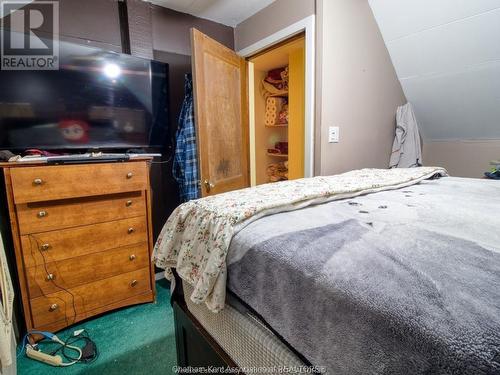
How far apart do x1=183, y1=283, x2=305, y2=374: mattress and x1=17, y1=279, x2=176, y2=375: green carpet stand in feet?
2.40

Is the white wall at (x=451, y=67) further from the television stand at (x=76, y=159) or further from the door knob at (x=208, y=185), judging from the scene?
the television stand at (x=76, y=159)

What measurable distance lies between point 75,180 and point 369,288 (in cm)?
160

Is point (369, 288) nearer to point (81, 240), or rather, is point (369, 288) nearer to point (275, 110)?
point (81, 240)

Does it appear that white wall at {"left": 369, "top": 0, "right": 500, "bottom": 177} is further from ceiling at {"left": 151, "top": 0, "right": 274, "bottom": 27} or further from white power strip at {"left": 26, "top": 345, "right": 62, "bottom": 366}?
white power strip at {"left": 26, "top": 345, "right": 62, "bottom": 366}

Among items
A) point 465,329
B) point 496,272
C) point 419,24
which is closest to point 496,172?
point 419,24

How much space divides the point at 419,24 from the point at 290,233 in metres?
2.29

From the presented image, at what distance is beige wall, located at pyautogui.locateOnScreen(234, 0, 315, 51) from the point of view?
6.43 ft

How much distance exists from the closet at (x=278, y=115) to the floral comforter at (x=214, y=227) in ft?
7.47

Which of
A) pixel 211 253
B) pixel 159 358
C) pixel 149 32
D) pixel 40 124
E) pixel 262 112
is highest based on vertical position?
pixel 149 32

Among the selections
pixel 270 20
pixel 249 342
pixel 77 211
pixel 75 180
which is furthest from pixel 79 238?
pixel 270 20

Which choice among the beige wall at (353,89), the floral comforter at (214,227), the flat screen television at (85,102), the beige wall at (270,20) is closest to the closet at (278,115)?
the beige wall at (270,20)

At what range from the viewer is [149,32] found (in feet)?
6.67

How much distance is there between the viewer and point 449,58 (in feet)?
6.91

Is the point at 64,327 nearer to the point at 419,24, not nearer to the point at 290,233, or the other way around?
the point at 290,233
